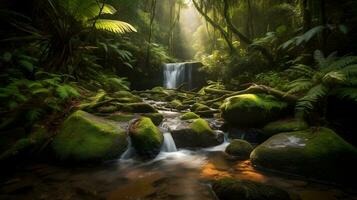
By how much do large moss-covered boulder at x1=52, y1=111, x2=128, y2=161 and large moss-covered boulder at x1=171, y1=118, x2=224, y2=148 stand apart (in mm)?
1297

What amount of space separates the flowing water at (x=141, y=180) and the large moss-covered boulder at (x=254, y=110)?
142 cm

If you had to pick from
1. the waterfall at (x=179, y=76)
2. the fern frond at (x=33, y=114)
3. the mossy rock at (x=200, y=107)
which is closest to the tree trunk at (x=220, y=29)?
the waterfall at (x=179, y=76)

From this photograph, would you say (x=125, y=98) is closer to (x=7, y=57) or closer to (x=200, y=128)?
(x=200, y=128)

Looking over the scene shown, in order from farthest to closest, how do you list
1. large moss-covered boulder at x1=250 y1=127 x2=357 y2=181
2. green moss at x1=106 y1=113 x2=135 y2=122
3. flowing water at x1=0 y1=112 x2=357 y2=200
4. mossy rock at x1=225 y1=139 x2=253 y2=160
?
1. green moss at x1=106 y1=113 x2=135 y2=122
2. mossy rock at x1=225 y1=139 x2=253 y2=160
3. large moss-covered boulder at x1=250 y1=127 x2=357 y2=181
4. flowing water at x1=0 y1=112 x2=357 y2=200

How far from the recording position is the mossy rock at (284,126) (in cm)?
502

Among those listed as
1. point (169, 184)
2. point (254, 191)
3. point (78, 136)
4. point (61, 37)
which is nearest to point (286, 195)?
point (254, 191)

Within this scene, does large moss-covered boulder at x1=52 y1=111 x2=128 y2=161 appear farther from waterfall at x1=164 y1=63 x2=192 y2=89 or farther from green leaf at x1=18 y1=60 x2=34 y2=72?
waterfall at x1=164 y1=63 x2=192 y2=89

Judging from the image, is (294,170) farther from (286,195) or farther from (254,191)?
(254,191)

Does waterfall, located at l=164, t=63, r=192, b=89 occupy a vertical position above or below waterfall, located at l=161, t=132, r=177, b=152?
above

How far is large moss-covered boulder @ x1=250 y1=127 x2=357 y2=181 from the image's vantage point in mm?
3846

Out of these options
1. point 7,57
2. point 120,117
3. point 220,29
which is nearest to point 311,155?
point 120,117

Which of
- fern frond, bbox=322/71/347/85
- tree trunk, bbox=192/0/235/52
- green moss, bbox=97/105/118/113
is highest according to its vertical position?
tree trunk, bbox=192/0/235/52

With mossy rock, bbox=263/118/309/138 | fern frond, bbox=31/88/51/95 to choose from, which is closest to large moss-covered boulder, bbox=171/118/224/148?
mossy rock, bbox=263/118/309/138

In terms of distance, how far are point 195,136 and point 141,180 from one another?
2080 millimetres
